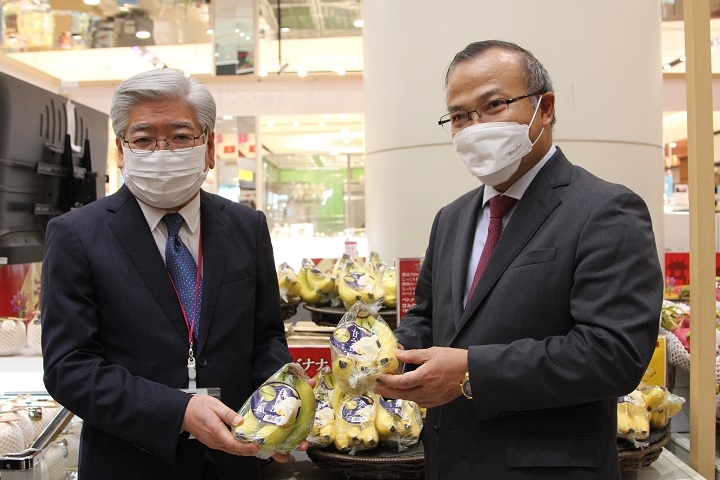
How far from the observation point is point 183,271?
60.7 inches

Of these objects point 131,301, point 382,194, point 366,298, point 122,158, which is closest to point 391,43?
point 382,194

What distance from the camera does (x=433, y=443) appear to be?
1.50 metres

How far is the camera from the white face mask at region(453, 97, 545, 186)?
1418mm

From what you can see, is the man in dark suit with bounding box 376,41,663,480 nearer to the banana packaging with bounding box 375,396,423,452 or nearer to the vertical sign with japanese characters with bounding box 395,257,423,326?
the banana packaging with bounding box 375,396,423,452

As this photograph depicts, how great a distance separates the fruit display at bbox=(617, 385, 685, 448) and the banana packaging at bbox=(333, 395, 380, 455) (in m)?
0.73

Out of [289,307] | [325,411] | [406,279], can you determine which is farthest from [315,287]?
[325,411]

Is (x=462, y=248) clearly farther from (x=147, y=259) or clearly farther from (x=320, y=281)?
(x=320, y=281)

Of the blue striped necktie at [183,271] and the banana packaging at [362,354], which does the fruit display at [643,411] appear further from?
the blue striped necktie at [183,271]

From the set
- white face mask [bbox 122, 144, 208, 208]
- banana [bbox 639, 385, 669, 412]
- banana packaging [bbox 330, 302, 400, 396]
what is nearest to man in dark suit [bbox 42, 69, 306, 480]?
white face mask [bbox 122, 144, 208, 208]

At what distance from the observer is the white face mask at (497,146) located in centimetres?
142

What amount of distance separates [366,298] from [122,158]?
1.20m

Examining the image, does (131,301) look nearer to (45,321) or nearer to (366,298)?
(45,321)

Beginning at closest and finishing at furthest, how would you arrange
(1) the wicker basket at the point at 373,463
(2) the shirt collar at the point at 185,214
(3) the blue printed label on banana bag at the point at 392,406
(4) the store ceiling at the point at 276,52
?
(2) the shirt collar at the point at 185,214
(1) the wicker basket at the point at 373,463
(3) the blue printed label on banana bag at the point at 392,406
(4) the store ceiling at the point at 276,52

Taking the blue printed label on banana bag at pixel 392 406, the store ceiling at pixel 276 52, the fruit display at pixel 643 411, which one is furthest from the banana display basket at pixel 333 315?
the store ceiling at pixel 276 52
